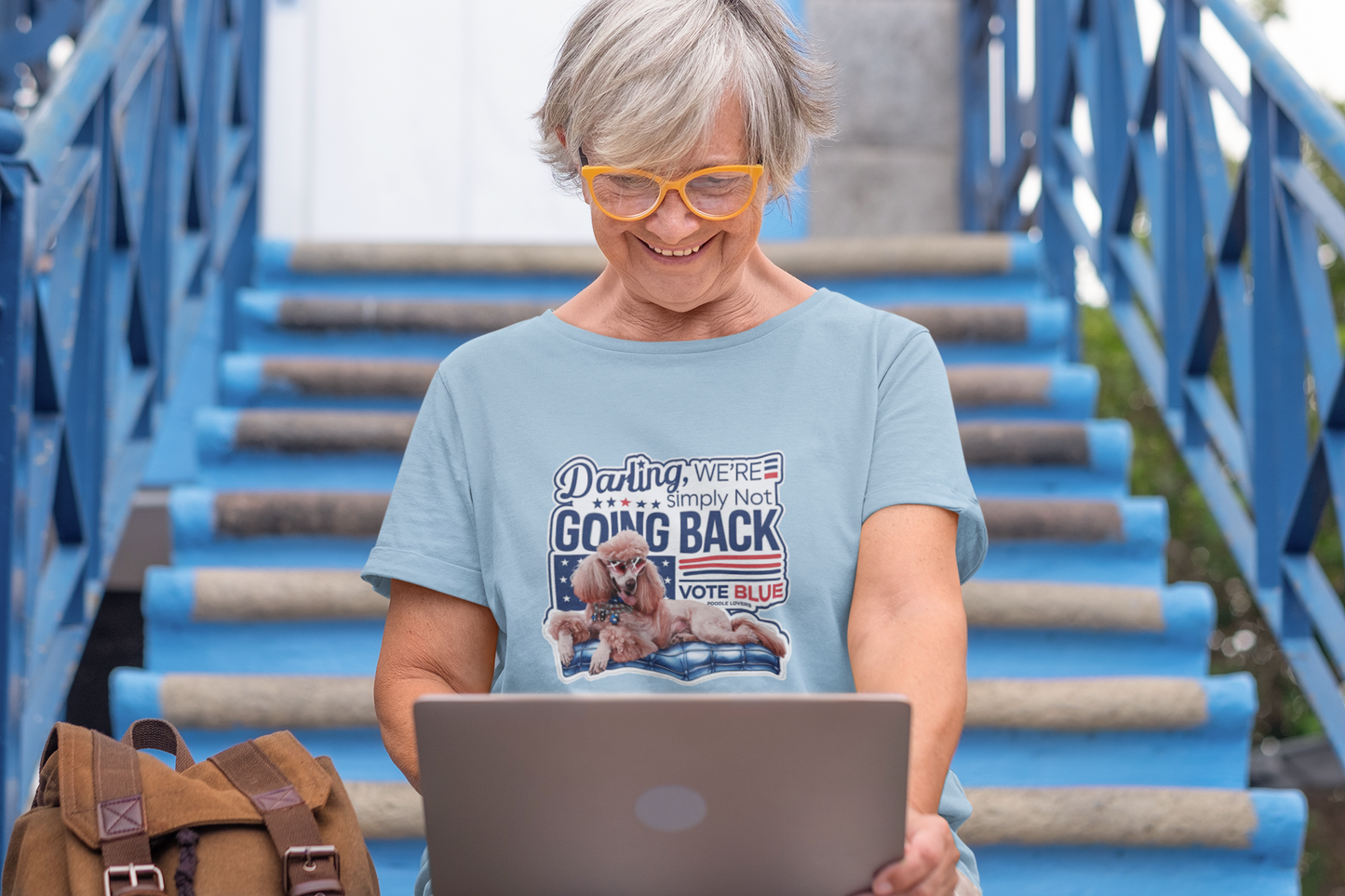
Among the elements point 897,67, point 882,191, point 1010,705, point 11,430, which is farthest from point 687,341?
point 897,67

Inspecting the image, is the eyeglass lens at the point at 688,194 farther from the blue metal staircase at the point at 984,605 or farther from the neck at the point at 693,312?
the blue metal staircase at the point at 984,605

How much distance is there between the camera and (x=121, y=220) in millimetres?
2711

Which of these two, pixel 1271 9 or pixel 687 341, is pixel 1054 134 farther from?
pixel 1271 9

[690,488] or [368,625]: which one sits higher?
[690,488]

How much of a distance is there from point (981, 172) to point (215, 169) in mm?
2721

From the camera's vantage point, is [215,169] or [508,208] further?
[508,208]

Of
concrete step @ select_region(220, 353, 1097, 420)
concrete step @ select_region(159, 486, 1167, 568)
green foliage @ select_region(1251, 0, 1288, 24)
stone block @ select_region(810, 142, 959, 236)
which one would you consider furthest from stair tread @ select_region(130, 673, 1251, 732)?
green foliage @ select_region(1251, 0, 1288, 24)

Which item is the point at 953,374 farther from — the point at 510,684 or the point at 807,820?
the point at 807,820

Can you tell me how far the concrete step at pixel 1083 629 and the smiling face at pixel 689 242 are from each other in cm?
137

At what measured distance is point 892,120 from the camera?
5.05 metres

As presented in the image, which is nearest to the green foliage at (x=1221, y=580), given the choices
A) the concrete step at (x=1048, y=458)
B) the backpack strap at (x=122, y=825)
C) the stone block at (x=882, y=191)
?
the stone block at (x=882, y=191)

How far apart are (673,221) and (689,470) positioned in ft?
0.91

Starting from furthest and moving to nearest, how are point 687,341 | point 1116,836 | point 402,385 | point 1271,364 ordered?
point 402,385, point 1271,364, point 1116,836, point 687,341

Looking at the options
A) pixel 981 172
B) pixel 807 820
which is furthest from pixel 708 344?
pixel 981 172
